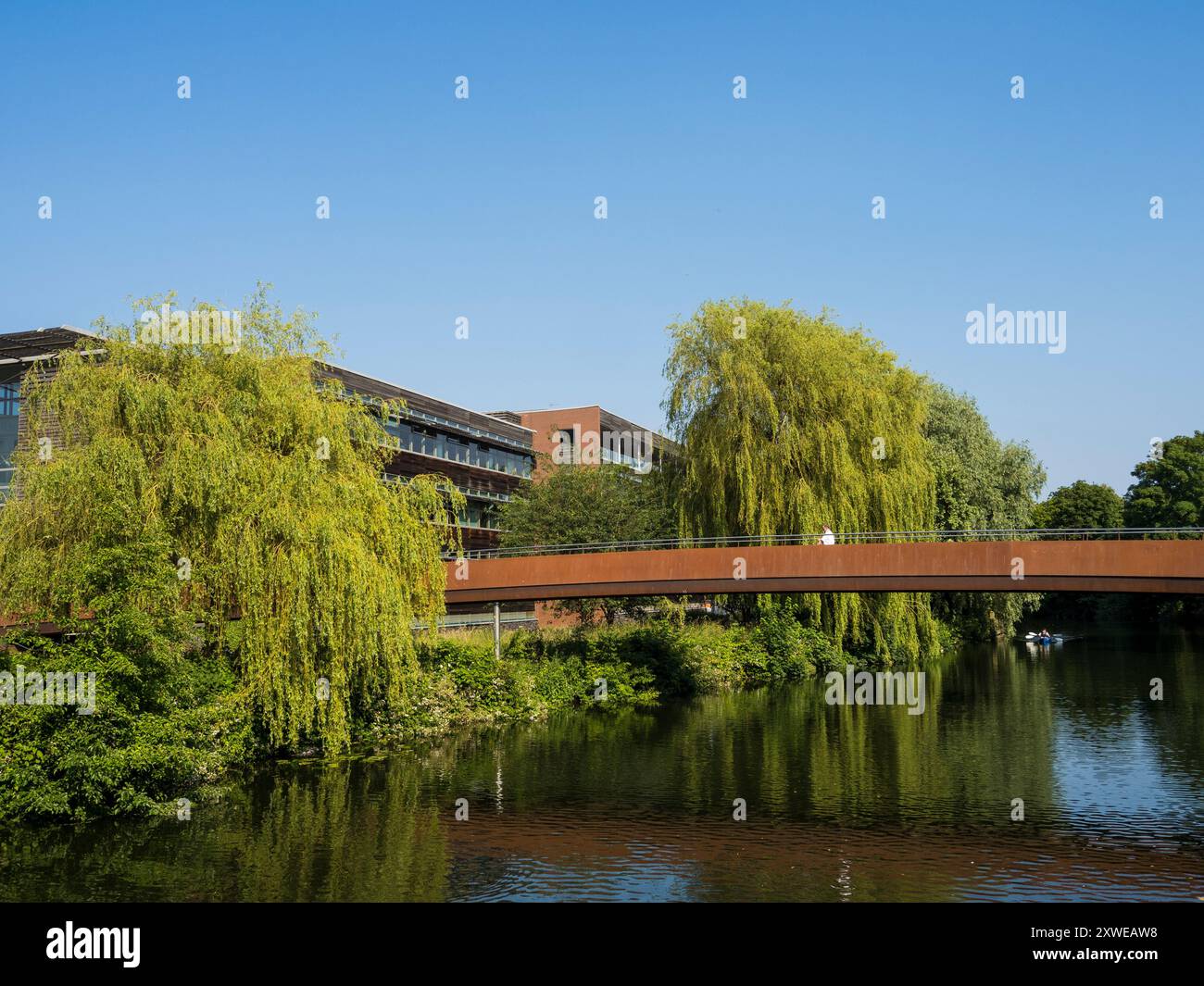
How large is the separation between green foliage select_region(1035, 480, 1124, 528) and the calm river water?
190 ft

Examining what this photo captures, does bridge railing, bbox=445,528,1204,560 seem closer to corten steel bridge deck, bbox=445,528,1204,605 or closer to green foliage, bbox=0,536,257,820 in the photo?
corten steel bridge deck, bbox=445,528,1204,605

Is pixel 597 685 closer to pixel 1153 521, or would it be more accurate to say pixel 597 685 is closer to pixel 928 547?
pixel 928 547

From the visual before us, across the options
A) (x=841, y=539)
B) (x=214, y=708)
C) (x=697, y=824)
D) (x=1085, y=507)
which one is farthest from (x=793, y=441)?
(x=1085, y=507)

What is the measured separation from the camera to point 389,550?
2441 centimetres

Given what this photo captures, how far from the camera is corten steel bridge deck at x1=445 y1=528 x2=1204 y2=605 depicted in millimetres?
23469

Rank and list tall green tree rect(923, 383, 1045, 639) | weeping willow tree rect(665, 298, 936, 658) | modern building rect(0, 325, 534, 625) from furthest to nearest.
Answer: modern building rect(0, 325, 534, 625)
tall green tree rect(923, 383, 1045, 639)
weeping willow tree rect(665, 298, 936, 658)

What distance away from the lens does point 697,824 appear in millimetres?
18984

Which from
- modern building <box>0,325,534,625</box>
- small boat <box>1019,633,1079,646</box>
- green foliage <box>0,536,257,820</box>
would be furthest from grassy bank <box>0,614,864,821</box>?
small boat <box>1019,633,1079,646</box>

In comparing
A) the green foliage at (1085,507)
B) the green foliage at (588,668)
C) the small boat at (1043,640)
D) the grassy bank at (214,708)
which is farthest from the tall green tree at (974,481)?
the green foliage at (1085,507)

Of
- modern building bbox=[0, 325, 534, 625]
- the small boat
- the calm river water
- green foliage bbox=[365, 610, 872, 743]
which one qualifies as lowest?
the small boat

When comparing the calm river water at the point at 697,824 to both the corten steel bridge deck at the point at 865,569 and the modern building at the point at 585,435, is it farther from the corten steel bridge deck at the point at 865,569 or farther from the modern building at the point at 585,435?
the modern building at the point at 585,435

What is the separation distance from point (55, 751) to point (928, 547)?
19.4m
